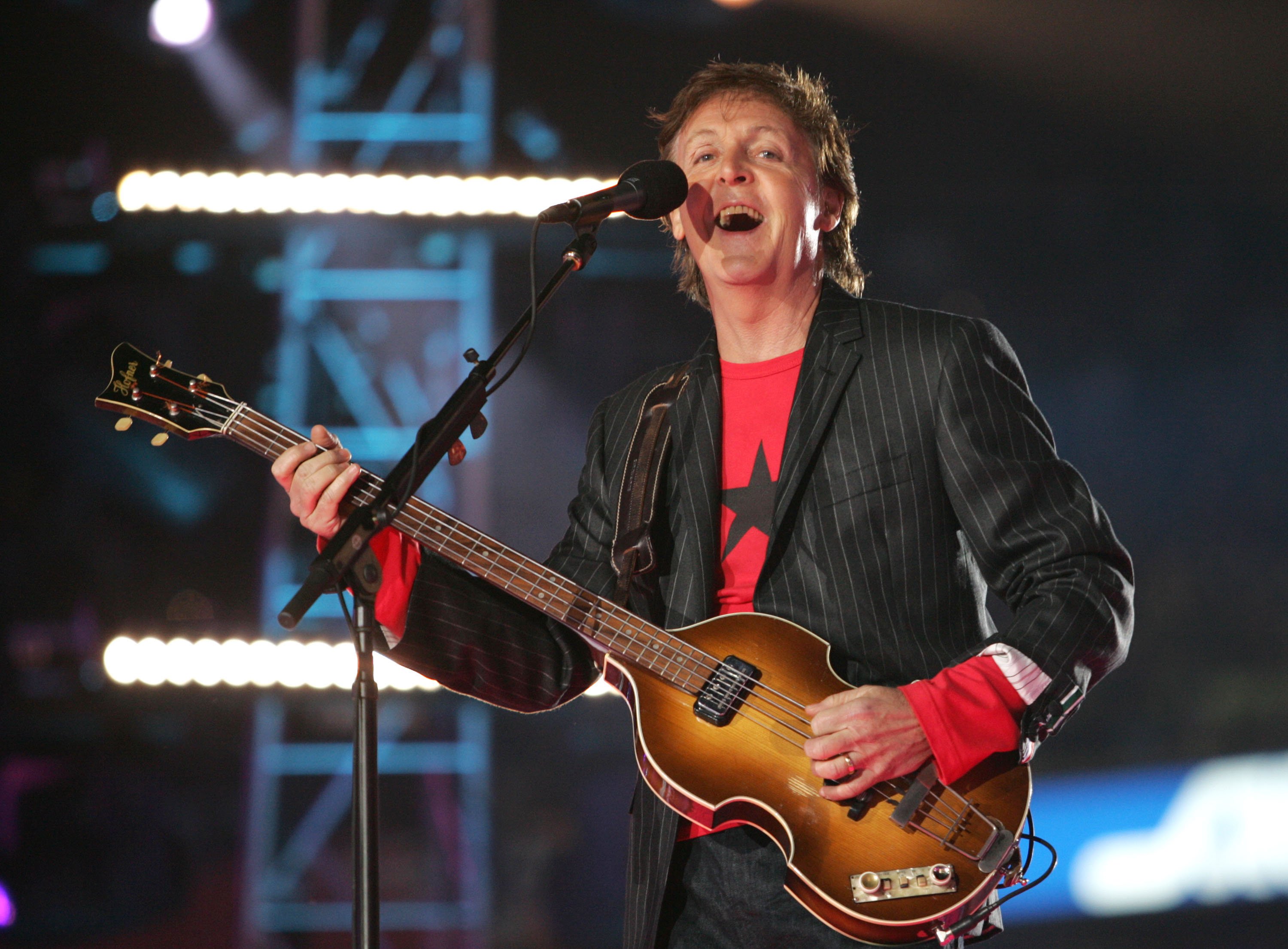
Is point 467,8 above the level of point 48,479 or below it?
above

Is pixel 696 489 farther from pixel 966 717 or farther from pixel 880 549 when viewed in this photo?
pixel 966 717

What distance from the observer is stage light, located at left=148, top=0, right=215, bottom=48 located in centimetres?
472

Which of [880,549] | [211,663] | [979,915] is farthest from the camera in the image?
[211,663]

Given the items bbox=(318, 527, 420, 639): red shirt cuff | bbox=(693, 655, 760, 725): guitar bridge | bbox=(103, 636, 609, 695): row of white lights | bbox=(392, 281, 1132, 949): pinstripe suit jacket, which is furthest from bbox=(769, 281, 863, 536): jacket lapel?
bbox=(103, 636, 609, 695): row of white lights

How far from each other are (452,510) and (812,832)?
3115mm

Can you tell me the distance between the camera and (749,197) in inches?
89.7

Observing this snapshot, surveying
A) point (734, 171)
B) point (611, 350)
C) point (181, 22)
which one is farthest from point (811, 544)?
point (181, 22)

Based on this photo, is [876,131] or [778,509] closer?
[778,509]

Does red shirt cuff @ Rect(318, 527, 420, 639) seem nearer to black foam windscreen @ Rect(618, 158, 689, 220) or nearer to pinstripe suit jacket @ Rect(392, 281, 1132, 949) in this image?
pinstripe suit jacket @ Rect(392, 281, 1132, 949)

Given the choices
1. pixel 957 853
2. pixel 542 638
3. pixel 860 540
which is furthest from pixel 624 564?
pixel 957 853

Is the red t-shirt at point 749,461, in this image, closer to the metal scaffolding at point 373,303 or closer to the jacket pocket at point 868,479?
the jacket pocket at point 868,479

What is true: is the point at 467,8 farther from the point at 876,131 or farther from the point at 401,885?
the point at 401,885

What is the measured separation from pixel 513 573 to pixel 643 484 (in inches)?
13.6

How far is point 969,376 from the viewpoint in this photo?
75.5 inches
